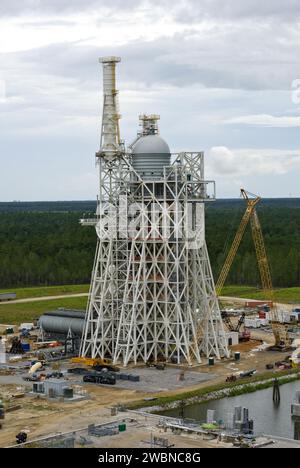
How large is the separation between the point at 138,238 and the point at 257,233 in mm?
18872

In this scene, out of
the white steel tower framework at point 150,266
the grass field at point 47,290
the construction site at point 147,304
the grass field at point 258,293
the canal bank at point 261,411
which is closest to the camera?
the canal bank at point 261,411

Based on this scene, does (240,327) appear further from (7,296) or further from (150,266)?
(7,296)

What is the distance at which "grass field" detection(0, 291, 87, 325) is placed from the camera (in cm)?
10943

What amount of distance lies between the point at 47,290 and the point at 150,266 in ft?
187

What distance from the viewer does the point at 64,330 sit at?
88250mm

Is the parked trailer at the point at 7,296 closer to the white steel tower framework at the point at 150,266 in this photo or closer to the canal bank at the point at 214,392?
the white steel tower framework at the point at 150,266

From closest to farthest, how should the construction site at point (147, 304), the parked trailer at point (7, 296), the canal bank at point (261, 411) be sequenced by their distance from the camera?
1. the canal bank at point (261, 411)
2. the construction site at point (147, 304)
3. the parked trailer at point (7, 296)

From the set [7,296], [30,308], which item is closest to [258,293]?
[30,308]

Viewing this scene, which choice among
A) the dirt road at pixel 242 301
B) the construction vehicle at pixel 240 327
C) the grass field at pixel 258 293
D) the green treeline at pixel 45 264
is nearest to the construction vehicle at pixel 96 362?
the construction vehicle at pixel 240 327

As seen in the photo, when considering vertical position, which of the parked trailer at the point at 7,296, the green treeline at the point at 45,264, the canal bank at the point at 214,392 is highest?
the green treeline at the point at 45,264

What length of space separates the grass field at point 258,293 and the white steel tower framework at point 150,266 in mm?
44229

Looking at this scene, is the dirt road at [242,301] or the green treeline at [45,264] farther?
the green treeline at [45,264]

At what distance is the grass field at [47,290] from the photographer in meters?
133
